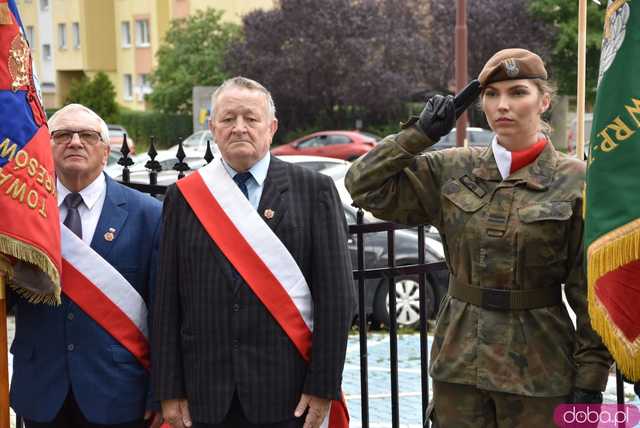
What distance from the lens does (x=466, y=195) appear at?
11.5 feet

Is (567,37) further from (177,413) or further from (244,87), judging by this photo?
(177,413)

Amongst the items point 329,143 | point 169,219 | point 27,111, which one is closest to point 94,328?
point 169,219

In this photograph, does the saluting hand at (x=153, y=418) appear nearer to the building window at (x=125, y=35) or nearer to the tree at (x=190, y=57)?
the tree at (x=190, y=57)

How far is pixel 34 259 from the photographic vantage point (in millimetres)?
3633

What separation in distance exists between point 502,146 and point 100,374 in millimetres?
1657

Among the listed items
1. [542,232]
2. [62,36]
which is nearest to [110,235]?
[542,232]

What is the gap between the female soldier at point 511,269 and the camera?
3.38 meters

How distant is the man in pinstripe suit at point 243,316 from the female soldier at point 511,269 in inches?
14.4

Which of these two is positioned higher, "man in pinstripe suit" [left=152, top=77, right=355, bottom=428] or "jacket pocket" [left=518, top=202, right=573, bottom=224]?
"jacket pocket" [left=518, top=202, right=573, bottom=224]

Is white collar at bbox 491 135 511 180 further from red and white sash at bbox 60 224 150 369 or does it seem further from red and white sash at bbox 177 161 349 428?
red and white sash at bbox 60 224 150 369

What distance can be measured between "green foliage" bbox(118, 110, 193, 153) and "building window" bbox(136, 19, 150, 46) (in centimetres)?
722

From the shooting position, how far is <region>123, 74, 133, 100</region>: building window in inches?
2177

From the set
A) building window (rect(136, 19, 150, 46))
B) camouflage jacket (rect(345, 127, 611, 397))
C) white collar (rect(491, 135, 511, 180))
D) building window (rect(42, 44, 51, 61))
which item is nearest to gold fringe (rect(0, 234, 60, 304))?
camouflage jacket (rect(345, 127, 611, 397))

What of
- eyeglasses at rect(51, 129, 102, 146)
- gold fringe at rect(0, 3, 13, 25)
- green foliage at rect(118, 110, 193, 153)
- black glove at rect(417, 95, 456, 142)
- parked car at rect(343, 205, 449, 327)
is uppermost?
gold fringe at rect(0, 3, 13, 25)
